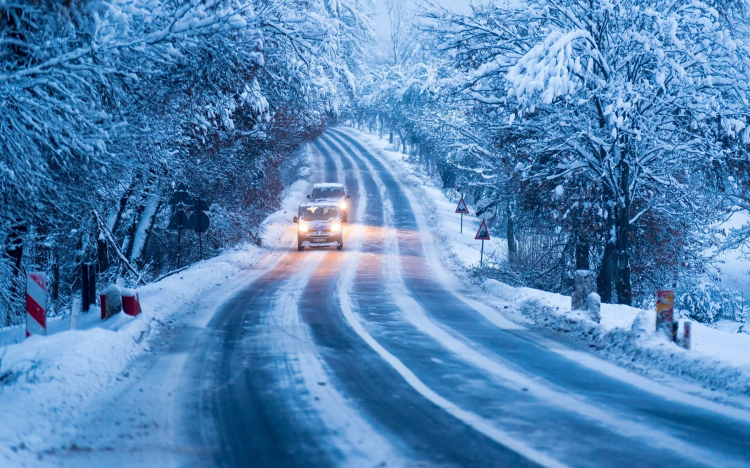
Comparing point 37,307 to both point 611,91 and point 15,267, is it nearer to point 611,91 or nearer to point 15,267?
point 15,267

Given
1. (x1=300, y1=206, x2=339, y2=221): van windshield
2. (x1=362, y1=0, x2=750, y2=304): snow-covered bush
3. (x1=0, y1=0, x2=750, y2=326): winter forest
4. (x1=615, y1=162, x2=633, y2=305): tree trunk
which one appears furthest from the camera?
(x1=300, y1=206, x2=339, y2=221): van windshield

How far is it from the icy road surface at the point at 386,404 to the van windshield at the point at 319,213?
18268mm

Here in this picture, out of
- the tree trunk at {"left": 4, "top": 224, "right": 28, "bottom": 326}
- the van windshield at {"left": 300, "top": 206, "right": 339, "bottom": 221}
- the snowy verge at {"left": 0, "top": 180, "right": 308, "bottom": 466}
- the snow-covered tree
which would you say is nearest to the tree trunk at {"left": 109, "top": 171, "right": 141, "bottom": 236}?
the tree trunk at {"left": 4, "top": 224, "right": 28, "bottom": 326}

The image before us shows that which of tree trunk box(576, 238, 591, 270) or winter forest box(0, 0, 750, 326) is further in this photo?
tree trunk box(576, 238, 591, 270)

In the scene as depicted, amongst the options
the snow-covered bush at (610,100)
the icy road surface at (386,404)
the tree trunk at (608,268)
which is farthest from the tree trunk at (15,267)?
the tree trunk at (608,268)

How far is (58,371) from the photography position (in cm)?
680

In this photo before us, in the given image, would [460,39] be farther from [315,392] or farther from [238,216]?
[238,216]

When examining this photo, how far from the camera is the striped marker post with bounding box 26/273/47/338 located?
356 inches

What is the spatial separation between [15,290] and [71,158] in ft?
25.4

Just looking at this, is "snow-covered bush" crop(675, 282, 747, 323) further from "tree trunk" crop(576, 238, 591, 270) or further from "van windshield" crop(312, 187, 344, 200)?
"van windshield" crop(312, 187, 344, 200)

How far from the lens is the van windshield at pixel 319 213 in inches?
1222

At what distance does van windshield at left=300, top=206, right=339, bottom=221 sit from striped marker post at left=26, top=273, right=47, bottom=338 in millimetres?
21919

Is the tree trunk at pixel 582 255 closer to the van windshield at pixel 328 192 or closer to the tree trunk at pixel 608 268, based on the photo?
the tree trunk at pixel 608 268

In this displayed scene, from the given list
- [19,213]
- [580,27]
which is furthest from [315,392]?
[580,27]
